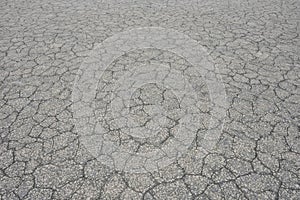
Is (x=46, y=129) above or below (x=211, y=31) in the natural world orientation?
below

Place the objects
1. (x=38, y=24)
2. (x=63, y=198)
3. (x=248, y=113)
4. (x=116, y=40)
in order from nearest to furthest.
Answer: (x=63, y=198) < (x=248, y=113) < (x=116, y=40) < (x=38, y=24)

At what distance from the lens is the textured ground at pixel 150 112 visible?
2.84 metres

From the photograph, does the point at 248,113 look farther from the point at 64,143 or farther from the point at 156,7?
the point at 156,7

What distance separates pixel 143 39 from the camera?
218 inches

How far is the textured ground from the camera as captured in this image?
2.84 metres

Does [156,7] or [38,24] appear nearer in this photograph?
[38,24]

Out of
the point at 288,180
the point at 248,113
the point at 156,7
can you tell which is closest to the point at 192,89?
the point at 248,113

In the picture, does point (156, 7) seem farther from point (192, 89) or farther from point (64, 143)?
point (64, 143)

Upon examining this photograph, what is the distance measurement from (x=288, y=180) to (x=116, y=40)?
13.0 ft

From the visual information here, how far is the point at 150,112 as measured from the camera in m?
3.75

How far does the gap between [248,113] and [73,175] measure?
2350mm

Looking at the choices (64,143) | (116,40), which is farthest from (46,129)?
(116,40)

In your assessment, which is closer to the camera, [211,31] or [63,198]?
[63,198]

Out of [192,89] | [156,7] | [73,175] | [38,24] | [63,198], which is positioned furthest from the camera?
[156,7]
